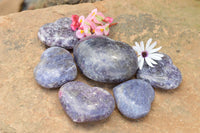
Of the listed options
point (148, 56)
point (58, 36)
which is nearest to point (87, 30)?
point (58, 36)

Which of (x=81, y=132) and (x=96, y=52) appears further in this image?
(x=96, y=52)

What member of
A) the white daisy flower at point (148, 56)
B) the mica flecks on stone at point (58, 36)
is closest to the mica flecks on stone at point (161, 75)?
the white daisy flower at point (148, 56)

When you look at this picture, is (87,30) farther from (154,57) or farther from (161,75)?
(161,75)

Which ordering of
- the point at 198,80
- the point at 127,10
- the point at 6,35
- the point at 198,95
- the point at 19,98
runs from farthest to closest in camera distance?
the point at 127,10, the point at 6,35, the point at 198,80, the point at 198,95, the point at 19,98

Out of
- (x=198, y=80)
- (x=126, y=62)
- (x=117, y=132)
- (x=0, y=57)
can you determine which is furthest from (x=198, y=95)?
(x=0, y=57)

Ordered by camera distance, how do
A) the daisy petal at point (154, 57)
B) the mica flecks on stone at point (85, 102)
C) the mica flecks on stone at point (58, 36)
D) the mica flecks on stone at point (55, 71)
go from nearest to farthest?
the mica flecks on stone at point (85, 102) < the mica flecks on stone at point (55, 71) < the daisy petal at point (154, 57) < the mica flecks on stone at point (58, 36)

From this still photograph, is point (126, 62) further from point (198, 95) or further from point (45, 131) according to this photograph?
point (45, 131)

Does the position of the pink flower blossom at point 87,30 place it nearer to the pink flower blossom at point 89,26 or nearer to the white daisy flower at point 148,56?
the pink flower blossom at point 89,26
